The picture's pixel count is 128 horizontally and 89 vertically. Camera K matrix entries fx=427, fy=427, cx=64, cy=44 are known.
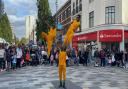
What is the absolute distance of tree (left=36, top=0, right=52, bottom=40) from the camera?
63.6 m

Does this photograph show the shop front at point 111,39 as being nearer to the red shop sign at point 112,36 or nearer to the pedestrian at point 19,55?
the red shop sign at point 112,36

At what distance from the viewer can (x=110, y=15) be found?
49406 millimetres

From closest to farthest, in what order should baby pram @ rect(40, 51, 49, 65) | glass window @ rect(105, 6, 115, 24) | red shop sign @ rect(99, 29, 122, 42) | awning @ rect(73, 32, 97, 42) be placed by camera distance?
baby pram @ rect(40, 51, 49, 65) → red shop sign @ rect(99, 29, 122, 42) → glass window @ rect(105, 6, 115, 24) → awning @ rect(73, 32, 97, 42)

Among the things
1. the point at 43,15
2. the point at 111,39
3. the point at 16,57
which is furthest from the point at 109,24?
the point at 16,57

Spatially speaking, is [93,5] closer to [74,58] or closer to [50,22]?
[50,22]

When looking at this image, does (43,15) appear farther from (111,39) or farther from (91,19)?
(111,39)

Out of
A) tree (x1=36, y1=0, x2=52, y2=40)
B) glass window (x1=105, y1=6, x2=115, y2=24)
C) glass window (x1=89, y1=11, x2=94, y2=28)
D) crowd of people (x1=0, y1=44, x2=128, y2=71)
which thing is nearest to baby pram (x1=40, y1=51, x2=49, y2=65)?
crowd of people (x1=0, y1=44, x2=128, y2=71)

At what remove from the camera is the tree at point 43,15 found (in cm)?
6359

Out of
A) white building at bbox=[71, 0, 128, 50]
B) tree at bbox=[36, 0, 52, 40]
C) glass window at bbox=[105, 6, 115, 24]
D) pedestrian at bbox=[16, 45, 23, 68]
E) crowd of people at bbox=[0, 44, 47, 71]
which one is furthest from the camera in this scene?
tree at bbox=[36, 0, 52, 40]

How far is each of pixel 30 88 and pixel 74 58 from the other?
18936 millimetres

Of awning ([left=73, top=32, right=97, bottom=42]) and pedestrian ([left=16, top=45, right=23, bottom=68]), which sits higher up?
awning ([left=73, top=32, right=97, bottom=42])

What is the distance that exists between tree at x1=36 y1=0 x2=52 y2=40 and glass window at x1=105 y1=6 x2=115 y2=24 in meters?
14.7

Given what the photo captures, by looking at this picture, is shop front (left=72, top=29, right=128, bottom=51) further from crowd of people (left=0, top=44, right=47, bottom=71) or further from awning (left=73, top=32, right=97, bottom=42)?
crowd of people (left=0, top=44, right=47, bottom=71)

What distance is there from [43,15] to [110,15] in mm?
16863
